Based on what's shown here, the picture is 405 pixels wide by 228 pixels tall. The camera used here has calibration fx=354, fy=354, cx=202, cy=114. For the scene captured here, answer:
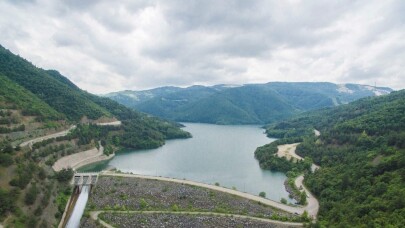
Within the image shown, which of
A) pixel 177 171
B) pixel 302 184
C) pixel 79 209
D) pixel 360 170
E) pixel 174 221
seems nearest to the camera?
pixel 174 221

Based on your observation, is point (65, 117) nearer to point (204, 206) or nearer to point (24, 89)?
point (24, 89)

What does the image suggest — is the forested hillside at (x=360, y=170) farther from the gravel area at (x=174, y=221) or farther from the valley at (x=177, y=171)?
the gravel area at (x=174, y=221)

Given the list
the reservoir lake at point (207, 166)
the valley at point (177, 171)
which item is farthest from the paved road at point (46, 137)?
the reservoir lake at point (207, 166)

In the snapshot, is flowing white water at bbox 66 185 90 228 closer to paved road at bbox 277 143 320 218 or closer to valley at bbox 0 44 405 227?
valley at bbox 0 44 405 227

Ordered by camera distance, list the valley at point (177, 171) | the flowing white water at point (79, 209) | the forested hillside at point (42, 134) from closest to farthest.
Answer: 1. the forested hillside at point (42, 134)
2. the valley at point (177, 171)
3. the flowing white water at point (79, 209)

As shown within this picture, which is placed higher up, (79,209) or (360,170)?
(360,170)

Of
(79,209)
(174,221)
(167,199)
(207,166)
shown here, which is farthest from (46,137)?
(174,221)

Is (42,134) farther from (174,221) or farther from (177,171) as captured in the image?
(174,221)
